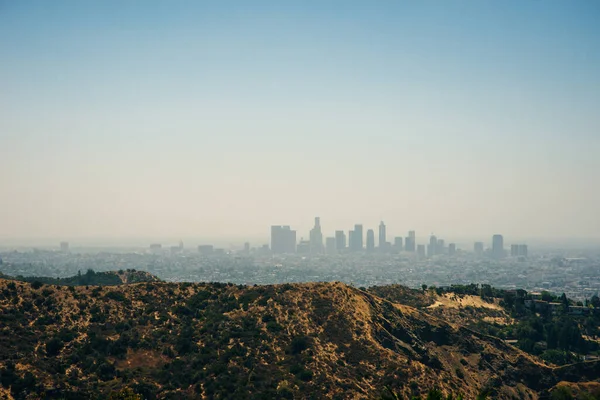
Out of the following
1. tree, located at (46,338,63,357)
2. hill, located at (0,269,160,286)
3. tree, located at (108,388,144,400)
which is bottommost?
tree, located at (108,388,144,400)

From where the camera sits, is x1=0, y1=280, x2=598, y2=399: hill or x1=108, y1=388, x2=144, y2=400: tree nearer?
x1=108, y1=388, x2=144, y2=400: tree

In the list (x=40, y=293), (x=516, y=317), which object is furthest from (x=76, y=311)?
(x=516, y=317)

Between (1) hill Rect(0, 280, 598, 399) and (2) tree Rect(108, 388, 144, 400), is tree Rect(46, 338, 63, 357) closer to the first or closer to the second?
(1) hill Rect(0, 280, 598, 399)

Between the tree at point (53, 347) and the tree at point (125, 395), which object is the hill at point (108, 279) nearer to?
the tree at point (53, 347)

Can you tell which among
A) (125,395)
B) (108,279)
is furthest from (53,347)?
(108,279)

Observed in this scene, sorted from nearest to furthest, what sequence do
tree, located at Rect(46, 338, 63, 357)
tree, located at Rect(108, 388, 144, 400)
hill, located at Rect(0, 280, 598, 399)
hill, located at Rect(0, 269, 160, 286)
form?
tree, located at Rect(108, 388, 144, 400) → hill, located at Rect(0, 280, 598, 399) → tree, located at Rect(46, 338, 63, 357) → hill, located at Rect(0, 269, 160, 286)

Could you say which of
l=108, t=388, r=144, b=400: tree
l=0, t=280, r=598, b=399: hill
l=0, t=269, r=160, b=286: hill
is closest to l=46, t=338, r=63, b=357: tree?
l=0, t=280, r=598, b=399: hill

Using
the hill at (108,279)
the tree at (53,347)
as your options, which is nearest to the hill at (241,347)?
the tree at (53,347)

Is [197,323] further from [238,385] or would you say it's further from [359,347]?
[359,347]

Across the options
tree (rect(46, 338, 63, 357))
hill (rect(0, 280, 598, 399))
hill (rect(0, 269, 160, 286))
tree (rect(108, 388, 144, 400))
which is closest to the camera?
tree (rect(108, 388, 144, 400))
